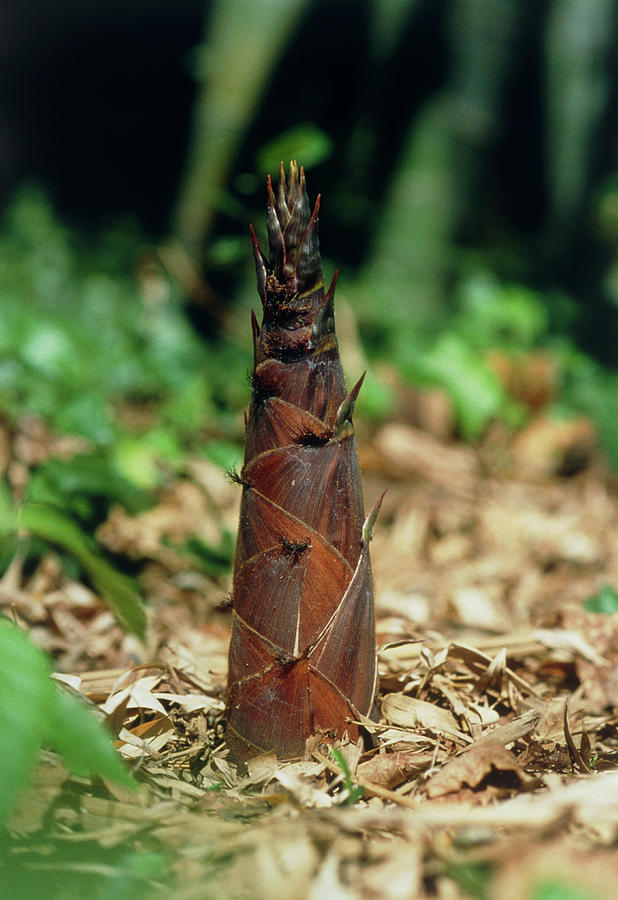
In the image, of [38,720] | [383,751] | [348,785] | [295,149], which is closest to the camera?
[38,720]

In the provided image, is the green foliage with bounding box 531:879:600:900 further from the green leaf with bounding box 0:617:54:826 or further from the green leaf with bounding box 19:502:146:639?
the green leaf with bounding box 19:502:146:639

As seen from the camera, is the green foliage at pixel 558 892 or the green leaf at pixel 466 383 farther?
the green leaf at pixel 466 383

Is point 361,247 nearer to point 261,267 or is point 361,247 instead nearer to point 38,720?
point 261,267

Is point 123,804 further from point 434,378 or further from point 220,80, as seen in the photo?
point 220,80

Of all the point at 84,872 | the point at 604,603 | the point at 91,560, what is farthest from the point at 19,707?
the point at 604,603

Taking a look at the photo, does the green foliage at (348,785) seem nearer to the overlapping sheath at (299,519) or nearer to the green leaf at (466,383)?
the overlapping sheath at (299,519)

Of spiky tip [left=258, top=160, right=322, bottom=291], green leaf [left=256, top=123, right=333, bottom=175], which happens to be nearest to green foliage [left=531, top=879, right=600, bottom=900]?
spiky tip [left=258, top=160, right=322, bottom=291]

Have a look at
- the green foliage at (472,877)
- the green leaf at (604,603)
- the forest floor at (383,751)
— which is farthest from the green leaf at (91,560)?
the green leaf at (604,603)

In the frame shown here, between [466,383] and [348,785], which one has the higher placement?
[466,383]
